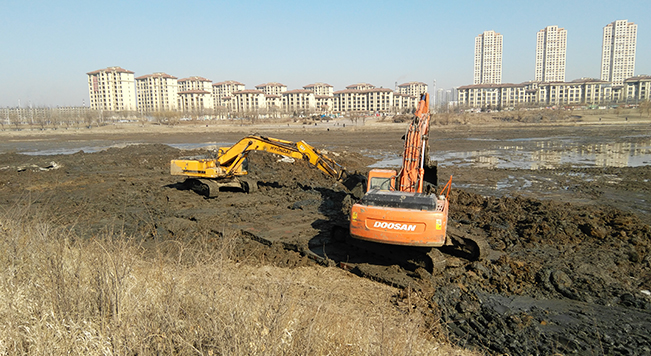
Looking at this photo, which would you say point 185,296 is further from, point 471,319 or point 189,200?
point 189,200

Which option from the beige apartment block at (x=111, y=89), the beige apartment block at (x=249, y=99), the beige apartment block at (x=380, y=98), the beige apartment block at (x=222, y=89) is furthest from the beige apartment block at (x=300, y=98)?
the beige apartment block at (x=111, y=89)

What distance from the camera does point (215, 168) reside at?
15.8 metres

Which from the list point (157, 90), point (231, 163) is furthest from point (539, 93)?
point (231, 163)

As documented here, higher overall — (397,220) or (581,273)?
(397,220)

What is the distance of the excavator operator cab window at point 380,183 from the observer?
34.9 ft

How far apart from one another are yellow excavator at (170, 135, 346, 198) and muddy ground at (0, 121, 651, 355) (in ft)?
1.91

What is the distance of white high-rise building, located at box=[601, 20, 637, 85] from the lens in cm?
18448

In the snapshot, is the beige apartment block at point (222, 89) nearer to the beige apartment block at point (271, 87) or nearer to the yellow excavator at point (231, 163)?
the beige apartment block at point (271, 87)

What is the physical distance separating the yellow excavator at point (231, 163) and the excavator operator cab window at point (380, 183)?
388 centimetres

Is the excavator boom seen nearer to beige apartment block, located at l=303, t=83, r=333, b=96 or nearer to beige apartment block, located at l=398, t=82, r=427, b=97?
beige apartment block, located at l=303, t=83, r=333, b=96

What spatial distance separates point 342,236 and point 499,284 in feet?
12.7

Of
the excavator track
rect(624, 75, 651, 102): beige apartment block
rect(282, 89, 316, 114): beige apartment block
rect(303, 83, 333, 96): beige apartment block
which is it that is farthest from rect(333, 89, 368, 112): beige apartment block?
the excavator track

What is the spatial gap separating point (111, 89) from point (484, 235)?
593 feet

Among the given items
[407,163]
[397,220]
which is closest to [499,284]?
[397,220]
